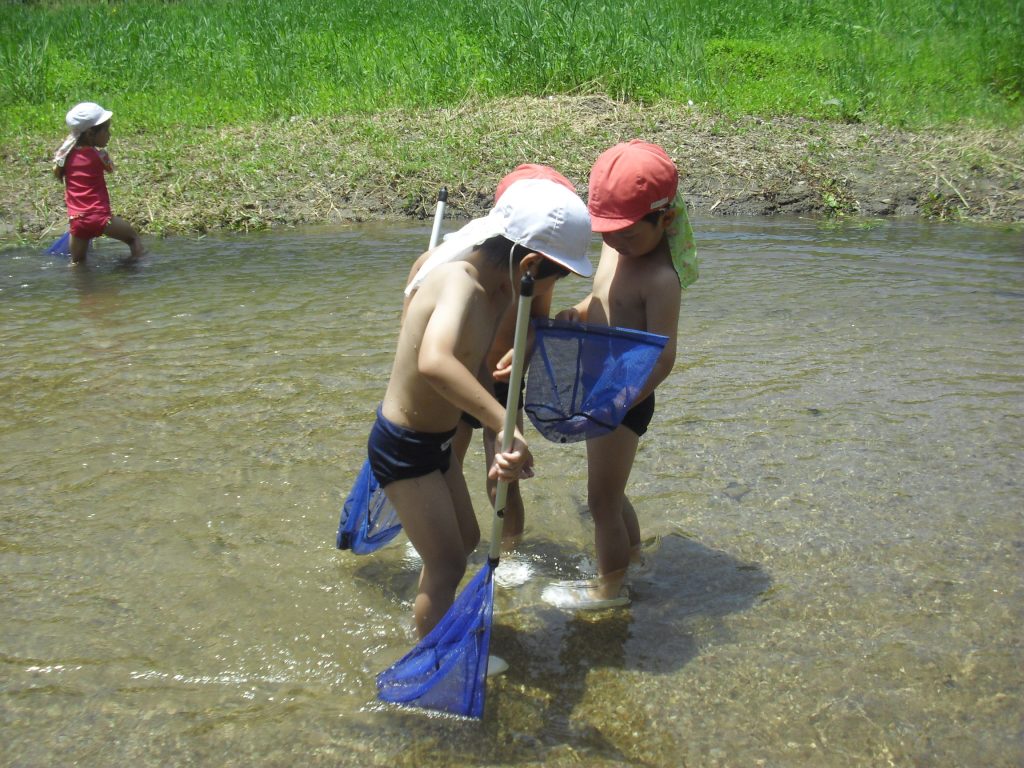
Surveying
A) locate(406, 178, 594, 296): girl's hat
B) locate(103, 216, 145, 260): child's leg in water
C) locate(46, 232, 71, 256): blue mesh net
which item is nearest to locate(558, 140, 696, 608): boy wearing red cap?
locate(406, 178, 594, 296): girl's hat

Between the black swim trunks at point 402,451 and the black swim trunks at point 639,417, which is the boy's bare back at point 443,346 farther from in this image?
the black swim trunks at point 639,417

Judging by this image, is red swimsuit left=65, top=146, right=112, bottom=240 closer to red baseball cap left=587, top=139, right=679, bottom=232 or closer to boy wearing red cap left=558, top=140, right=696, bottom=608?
boy wearing red cap left=558, top=140, right=696, bottom=608

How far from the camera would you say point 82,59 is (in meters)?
13.0

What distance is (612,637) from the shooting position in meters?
3.04

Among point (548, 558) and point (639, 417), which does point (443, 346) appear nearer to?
point (639, 417)

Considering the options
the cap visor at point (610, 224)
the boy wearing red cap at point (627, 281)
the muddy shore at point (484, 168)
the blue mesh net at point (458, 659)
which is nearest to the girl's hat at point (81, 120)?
the muddy shore at point (484, 168)

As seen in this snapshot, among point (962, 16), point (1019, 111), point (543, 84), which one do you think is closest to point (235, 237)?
point (543, 84)

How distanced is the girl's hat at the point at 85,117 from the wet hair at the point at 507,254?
6162mm

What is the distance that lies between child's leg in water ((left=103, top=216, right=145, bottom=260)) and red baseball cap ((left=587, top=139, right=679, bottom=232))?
593 cm

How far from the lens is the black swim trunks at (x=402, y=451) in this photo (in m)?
2.71

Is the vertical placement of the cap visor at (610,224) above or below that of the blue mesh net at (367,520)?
above

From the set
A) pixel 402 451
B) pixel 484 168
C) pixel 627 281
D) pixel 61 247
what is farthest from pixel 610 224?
pixel 484 168

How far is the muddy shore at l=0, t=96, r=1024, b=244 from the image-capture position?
9.16 meters

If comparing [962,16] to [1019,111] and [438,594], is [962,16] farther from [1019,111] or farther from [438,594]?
[438,594]
